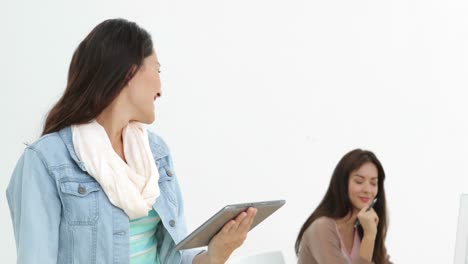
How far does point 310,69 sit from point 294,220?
0.85 metres

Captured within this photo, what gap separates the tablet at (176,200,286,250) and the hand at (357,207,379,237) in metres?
1.30

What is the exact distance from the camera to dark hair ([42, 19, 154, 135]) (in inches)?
51.6

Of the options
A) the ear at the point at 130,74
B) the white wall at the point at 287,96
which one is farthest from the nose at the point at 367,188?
the ear at the point at 130,74

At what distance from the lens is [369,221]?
2.64m

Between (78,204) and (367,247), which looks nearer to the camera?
(78,204)

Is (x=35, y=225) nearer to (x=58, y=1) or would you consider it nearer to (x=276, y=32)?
(x=58, y=1)

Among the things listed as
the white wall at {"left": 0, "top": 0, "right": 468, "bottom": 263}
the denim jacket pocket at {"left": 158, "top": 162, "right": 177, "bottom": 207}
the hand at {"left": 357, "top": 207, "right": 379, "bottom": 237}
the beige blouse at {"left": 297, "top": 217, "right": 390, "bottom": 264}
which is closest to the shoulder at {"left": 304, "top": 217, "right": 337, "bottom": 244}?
the beige blouse at {"left": 297, "top": 217, "right": 390, "bottom": 264}

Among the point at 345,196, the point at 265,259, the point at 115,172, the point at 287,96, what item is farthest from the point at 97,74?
the point at 287,96

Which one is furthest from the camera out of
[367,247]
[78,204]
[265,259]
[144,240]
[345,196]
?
[345,196]

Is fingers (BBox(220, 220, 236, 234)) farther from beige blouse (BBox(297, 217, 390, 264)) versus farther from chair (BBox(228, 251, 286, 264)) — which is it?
beige blouse (BBox(297, 217, 390, 264))

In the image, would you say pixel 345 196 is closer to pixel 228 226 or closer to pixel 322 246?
pixel 322 246

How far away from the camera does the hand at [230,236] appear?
1.33 meters

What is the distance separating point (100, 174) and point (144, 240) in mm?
176

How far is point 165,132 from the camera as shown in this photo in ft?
12.2
